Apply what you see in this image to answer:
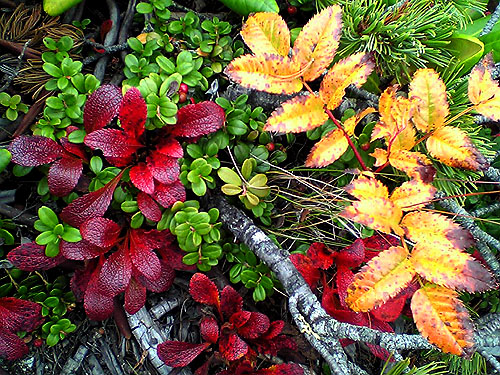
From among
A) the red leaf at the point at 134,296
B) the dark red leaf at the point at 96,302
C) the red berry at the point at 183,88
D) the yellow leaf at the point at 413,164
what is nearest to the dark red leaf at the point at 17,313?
the dark red leaf at the point at 96,302

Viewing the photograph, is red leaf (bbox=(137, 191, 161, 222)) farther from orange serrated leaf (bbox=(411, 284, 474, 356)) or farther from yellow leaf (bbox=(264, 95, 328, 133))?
orange serrated leaf (bbox=(411, 284, 474, 356))

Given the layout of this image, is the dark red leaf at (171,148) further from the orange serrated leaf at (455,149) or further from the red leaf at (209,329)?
the orange serrated leaf at (455,149)

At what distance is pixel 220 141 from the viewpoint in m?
1.45

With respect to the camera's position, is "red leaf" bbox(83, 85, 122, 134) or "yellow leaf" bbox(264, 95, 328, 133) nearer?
"yellow leaf" bbox(264, 95, 328, 133)

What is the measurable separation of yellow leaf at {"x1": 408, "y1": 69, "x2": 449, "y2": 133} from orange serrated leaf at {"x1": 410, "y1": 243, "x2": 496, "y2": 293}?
0.39m

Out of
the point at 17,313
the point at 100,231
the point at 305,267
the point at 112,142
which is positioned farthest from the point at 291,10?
the point at 17,313

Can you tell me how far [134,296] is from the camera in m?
1.37

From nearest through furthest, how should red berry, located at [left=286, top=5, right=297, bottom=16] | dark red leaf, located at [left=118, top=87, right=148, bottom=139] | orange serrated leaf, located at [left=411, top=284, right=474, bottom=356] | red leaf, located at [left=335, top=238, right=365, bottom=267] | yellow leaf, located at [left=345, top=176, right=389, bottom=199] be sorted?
orange serrated leaf, located at [left=411, top=284, right=474, bottom=356], yellow leaf, located at [left=345, top=176, right=389, bottom=199], dark red leaf, located at [left=118, top=87, right=148, bottom=139], red leaf, located at [left=335, top=238, right=365, bottom=267], red berry, located at [left=286, top=5, right=297, bottom=16]

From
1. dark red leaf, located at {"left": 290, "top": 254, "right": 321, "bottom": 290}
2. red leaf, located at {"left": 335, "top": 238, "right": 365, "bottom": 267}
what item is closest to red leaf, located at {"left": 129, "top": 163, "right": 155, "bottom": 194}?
dark red leaf, located at {"left": 290, "top": 254, "right": 321, "bottom": 290}

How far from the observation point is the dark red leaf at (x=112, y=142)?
1292 mm

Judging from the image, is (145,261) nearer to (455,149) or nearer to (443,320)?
(443,320)

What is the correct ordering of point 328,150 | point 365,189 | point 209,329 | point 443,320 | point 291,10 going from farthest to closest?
point 291,10 < point 209,329 < point 328,150 < point 365,189 < point 443,320

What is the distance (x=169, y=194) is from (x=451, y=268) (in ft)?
2.65

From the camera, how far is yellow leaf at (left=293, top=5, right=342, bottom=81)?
1210 millimetres
